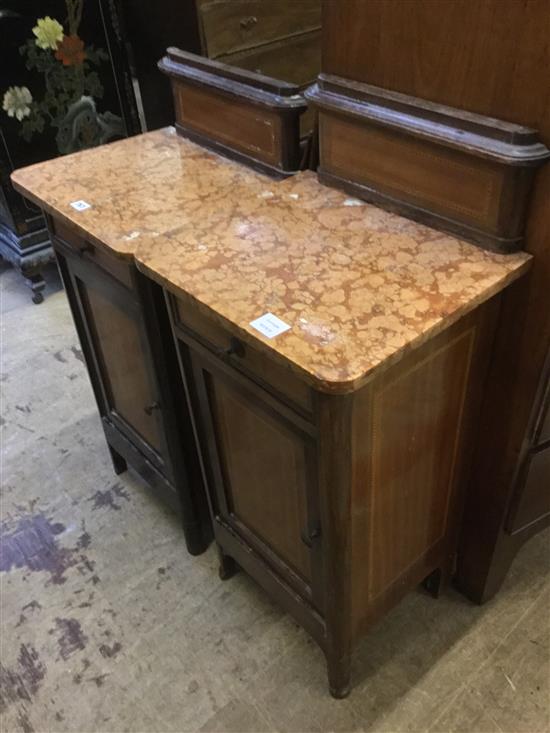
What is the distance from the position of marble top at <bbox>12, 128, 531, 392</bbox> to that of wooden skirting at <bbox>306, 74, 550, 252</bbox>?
0.11ft

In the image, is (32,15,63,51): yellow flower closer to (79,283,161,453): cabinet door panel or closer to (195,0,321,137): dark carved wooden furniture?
(195,0,321,137): dark carved wooden furniture

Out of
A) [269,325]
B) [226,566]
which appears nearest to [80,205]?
[269,325]

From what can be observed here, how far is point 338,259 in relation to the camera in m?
1.08

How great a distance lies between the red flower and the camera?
2.28 metres

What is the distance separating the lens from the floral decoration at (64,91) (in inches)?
88.2

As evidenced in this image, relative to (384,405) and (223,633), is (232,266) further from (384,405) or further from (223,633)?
(223,633)

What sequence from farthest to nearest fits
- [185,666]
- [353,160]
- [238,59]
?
[238,59] → [185,666] → [353,160]

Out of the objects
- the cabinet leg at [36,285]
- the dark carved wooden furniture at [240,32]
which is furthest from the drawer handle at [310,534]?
the cabinet leg at [36,285]

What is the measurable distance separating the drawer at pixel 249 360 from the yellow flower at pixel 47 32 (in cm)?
153

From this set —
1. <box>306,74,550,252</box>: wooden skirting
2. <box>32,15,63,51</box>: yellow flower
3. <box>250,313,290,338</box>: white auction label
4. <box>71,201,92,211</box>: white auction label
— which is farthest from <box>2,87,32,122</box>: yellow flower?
<box>250,313,290,338</box>: white auction label

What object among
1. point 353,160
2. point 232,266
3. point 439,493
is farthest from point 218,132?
point 439,493

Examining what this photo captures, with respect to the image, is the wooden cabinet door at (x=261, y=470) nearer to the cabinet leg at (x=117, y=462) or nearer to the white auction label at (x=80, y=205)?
the white auction label at (x=80, y=205)

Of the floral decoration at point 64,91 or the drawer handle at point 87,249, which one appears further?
the floral decoration at point 64,91

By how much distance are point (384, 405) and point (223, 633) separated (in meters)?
0.78
